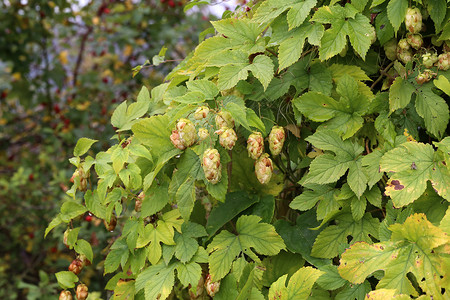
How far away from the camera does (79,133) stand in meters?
3.49

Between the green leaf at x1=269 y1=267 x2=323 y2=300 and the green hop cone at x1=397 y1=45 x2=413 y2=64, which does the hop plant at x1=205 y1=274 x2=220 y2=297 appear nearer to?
the green leaf at x1=269 y1=267 x2=323 y2=300

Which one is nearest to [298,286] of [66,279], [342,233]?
[342,233]

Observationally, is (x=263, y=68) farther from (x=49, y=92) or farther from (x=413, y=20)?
(x=49, y=92)

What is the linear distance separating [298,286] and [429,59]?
1.86 feet

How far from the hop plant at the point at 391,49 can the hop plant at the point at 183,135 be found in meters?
0.50

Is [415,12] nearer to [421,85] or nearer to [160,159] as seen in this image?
[421,85]

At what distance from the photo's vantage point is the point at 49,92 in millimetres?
4055

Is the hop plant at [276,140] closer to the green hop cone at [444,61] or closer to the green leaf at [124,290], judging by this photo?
the green hop cone at [444,61]

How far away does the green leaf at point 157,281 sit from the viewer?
1.03 m

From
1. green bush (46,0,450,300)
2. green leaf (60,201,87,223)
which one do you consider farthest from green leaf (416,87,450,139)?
green leaf (60,201,87,223)

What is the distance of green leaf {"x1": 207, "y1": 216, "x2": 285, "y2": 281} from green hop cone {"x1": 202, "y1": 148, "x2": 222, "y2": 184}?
169mm

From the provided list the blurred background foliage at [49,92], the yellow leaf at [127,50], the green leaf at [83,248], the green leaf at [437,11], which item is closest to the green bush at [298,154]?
the green leaf at [437,11]

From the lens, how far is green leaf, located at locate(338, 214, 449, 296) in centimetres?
78

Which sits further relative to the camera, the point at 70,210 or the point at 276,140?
the point at 70,210
